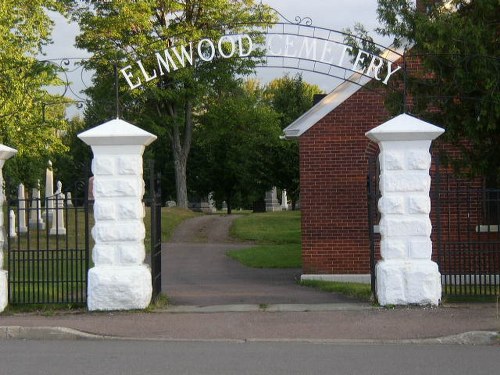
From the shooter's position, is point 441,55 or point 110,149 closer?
point 110,149

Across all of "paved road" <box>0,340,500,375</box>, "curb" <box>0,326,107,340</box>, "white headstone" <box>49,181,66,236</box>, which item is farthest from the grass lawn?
"paved road" <box>0,340,500,375</box>

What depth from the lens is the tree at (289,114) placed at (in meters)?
44.0

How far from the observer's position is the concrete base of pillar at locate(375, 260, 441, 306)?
11.9 m

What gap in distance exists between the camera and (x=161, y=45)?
35844 millimetres

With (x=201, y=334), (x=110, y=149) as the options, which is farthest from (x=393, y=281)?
(x=110, y=149)

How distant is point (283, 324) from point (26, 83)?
13494 millimetres

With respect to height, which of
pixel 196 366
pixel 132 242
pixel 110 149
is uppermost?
pixel 110 149

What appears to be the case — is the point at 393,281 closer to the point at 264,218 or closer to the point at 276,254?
the point at 276,254

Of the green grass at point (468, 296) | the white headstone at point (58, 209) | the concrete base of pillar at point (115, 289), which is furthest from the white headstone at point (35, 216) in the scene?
the green grass at point (468, 296)

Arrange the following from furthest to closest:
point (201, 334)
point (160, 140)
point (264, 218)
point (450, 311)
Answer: point (160, 140)
point (264, 218)
point (450, 311)
point (201, 334)

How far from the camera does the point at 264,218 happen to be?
35062mm

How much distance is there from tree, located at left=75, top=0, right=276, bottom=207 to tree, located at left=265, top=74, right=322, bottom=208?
17.6ft

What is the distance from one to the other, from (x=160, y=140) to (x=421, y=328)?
4443 cm

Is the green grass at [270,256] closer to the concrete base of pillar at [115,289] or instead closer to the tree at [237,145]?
the concrete base of pillar at [115,289]
